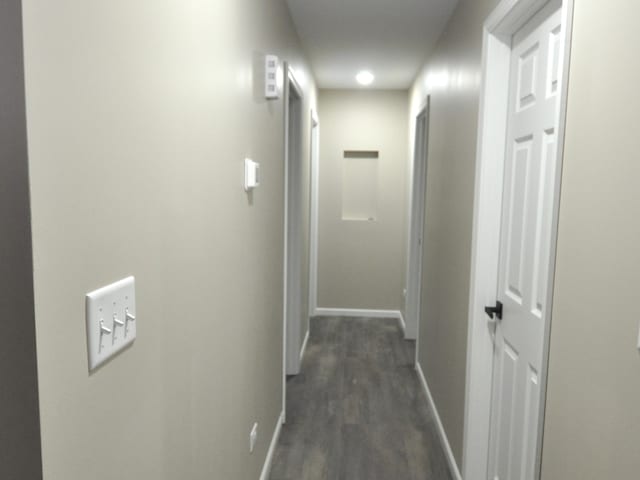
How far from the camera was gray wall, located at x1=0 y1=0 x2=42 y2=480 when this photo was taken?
59cm

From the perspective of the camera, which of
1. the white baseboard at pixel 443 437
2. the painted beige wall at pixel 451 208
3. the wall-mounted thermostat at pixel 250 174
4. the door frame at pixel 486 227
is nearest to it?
the wall-mounted thermostat at pixel 250 174

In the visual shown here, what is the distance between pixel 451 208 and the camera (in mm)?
2648

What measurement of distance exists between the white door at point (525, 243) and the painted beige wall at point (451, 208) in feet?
0.79

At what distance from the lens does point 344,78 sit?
462 cm

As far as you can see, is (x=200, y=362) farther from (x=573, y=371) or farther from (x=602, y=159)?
(x=602, y=159)

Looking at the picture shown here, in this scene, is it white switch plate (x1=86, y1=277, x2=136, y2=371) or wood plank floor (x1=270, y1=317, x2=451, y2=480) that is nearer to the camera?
white switch plate (x1=86, y1=277, x2=136, y2=371)

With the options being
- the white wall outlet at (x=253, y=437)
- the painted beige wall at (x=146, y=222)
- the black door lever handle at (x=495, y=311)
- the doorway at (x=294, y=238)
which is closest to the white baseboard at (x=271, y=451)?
the white wall outlet at (x=253, y=437)

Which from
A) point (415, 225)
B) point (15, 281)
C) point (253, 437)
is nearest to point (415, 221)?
point (415, 225)

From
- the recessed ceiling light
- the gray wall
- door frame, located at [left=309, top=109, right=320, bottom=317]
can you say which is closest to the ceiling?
the recessed ceiling light

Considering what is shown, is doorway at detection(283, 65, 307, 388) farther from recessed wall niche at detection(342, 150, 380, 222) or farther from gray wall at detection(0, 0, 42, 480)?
gray wall at detection(0, 0, 42, 480)

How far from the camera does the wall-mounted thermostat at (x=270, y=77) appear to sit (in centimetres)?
210

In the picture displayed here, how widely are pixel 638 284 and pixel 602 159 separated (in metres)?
0.31

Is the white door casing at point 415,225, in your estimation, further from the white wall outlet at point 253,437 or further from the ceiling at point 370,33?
the white wall outlet at point 253,437

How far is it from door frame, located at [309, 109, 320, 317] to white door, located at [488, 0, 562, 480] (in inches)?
113
